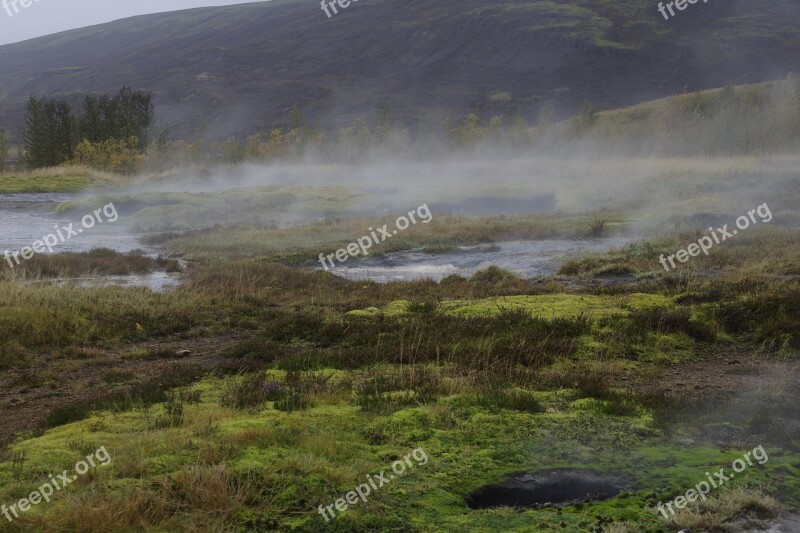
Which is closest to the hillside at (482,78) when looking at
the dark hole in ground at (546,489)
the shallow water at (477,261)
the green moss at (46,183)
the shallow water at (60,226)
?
the green moss at (46,183)

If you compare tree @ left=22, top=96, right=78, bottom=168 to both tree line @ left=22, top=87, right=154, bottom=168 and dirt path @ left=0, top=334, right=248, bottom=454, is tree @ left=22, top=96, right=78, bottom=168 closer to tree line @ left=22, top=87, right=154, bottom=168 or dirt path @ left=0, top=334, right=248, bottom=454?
tree line @ left=22, top=87, right=154, bottom=168

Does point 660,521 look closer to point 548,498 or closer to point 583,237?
point 548,498

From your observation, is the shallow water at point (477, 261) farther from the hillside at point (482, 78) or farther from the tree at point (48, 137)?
the hillside at point (482, 78)

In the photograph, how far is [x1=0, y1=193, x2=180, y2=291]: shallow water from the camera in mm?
24172

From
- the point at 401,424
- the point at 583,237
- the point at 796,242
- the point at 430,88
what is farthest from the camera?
the point at 430,88

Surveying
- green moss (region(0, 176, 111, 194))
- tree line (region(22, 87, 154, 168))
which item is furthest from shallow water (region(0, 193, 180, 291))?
tree line (region(22, 87, 154, 168))

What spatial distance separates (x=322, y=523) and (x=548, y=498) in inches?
80.1

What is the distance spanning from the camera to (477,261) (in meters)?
29.3

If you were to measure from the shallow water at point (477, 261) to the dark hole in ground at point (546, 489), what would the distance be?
716 inches

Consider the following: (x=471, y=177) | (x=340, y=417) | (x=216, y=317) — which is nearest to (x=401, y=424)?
(x=340, y=417)

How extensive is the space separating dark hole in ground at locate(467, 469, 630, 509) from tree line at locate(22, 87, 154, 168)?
306 feet

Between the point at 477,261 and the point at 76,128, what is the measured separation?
271 feet

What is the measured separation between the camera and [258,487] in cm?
595

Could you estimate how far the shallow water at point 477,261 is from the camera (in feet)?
86.5
